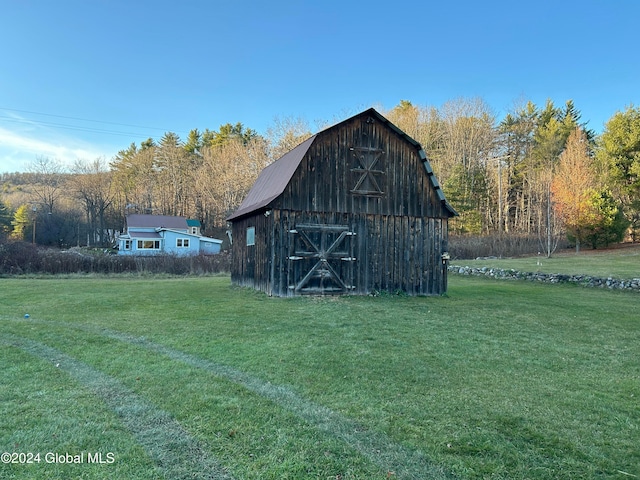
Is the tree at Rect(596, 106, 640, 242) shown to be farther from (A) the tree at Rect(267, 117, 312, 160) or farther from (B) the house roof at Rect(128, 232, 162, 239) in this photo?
(B) the house roof at Rect(128, 232, 162, 239)

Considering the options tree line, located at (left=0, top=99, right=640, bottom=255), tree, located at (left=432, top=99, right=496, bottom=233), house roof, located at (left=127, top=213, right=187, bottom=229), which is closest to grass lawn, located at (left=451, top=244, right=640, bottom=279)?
tree line, located at (left=0, top=99, right=640, bottom=255)

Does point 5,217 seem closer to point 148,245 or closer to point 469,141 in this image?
point 148,245

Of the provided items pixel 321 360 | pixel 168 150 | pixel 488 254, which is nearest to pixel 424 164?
pixel 321 360

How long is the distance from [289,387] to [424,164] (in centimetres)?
1066

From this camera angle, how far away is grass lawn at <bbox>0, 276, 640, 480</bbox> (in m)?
3.10

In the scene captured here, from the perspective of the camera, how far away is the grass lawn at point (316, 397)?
3102 millimetres

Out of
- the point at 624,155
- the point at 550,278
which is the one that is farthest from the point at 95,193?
the point at 624,155

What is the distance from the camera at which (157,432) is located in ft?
11.5

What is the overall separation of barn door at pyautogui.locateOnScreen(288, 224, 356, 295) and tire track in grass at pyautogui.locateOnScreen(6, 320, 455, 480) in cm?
689

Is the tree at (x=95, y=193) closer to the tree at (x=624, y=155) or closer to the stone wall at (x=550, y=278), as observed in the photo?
the stone wall at (x=550, y=278)

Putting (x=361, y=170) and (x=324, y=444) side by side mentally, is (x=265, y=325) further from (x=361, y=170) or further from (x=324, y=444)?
(x=361, y=170)

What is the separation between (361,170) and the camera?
43.3 ft

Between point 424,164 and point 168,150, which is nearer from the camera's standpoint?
point 424,164

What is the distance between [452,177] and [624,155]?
12.8 metres
